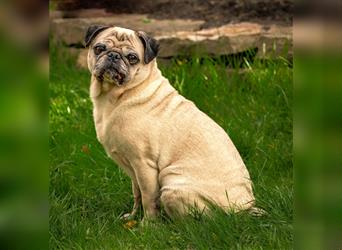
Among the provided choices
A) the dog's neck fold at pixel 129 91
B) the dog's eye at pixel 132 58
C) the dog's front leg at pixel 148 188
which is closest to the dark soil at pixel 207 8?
the dog's neck fold at pixel 129 91

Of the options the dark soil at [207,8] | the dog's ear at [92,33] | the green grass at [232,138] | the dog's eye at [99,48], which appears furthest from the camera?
the dark soil at [207,8]

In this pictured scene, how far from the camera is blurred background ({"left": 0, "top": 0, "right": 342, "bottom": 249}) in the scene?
1.25 meters

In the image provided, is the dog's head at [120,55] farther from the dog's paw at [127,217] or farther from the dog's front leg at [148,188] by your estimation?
the dog's paw at [127,217]

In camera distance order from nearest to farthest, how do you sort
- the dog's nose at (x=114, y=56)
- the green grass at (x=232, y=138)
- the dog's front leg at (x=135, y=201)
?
the green grass at (x=232, y=138)
the dog's nose at (x=114, y=56)
the dog's front leg at (x=135, y=201)

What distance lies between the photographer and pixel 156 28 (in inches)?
308

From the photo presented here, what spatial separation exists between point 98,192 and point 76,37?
3382mm

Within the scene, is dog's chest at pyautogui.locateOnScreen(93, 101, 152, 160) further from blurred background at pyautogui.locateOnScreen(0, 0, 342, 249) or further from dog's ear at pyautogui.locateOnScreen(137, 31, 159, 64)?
blurred background at pyautogui.locateOnScreen(0, 0, 342, 249)

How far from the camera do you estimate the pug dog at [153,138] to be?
→ 173 inches

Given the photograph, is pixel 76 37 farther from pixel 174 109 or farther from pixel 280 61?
pixel 174 109

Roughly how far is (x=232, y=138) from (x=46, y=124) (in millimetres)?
4537

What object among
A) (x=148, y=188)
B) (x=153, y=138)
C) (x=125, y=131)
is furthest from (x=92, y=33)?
(x=148, y=188)

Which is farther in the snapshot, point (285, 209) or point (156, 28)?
point (156, 28)

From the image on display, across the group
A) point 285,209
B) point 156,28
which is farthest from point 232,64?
point 285,209

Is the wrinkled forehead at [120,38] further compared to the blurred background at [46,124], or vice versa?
the wrinkled forehead at [120,38]
